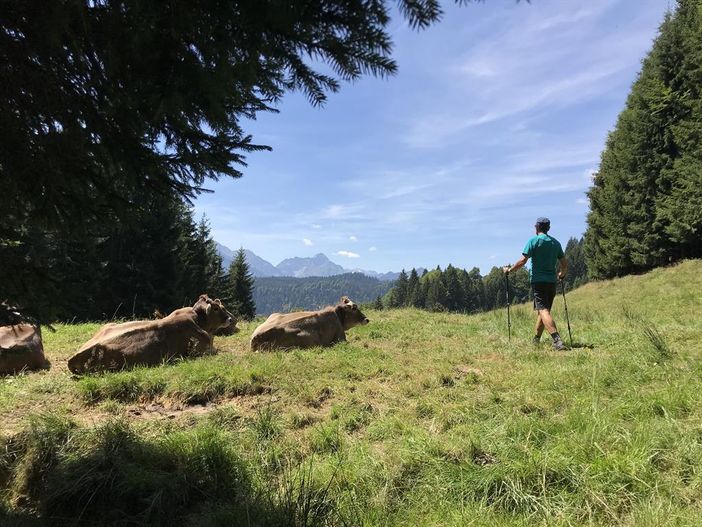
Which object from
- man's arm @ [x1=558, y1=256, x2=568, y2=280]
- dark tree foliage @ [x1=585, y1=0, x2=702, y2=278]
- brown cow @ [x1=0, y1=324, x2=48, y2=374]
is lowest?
brown cow @ [x1=0, y1=324, x2=48, y2=374]

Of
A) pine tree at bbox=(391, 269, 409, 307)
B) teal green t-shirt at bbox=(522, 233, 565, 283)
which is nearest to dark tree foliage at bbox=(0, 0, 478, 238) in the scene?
teal green t-shirt at bbox=(522, 233, 565, 283)

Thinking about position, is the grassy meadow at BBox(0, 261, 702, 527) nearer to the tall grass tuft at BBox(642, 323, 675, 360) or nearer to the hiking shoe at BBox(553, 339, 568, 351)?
the tall grass tuft at BBox(642, 323, 675, 360)

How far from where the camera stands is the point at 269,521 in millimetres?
2781

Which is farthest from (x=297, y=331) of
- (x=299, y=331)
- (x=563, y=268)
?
(x=563, y=268)

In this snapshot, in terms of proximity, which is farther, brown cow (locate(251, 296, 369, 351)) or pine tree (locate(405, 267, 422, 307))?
pine tree (locate(405, 267, 422, 307))

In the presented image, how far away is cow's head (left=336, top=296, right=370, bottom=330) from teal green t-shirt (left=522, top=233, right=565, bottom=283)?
181 inches

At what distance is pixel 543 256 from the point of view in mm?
8328

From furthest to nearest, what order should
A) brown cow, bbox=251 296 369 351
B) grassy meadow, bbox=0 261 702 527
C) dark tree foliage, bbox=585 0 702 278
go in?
dark tree foliage, bbox=585 0 702 278, brown cow, bbox=251 296 369 351, grassy meadow, bbox=0 261 702 527

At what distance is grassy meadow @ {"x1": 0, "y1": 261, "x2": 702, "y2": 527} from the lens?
2.87m

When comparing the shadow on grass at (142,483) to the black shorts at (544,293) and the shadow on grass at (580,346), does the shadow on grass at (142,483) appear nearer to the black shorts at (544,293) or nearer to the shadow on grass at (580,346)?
the shadow on grass at (580,346)

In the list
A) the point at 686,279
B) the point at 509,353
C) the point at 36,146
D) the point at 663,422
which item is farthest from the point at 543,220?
the point at 686,279

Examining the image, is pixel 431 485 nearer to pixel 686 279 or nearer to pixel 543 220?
pixel 543 220

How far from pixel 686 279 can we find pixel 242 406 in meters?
23.0

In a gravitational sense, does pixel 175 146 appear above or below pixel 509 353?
above
